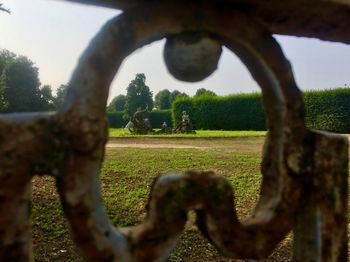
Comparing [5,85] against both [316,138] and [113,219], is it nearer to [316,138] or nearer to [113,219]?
[113,219]

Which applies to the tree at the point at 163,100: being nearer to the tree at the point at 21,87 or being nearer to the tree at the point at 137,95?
the tree at the point at 137,95

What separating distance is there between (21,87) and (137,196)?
508 inches

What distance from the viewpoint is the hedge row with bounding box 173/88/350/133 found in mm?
21422

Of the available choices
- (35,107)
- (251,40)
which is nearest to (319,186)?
(251,40)

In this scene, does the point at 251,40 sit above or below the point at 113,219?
above

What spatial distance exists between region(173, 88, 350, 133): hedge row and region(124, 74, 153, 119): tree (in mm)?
13362

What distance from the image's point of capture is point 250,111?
80.0 feet

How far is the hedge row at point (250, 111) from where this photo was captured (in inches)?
843

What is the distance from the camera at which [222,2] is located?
4.94 ft

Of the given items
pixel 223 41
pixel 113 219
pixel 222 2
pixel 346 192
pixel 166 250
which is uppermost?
pixel 222 2

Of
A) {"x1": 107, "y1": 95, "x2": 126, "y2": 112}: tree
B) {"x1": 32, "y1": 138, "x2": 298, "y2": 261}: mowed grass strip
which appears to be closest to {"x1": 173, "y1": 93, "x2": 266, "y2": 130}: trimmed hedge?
{"x1": 32, "y1": 138, "x2": 298, "y2": 261}: mowed grass strip

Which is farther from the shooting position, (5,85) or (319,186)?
(5,85)

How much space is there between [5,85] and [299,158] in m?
16.5

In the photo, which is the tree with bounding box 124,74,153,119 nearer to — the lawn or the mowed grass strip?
the lawn
